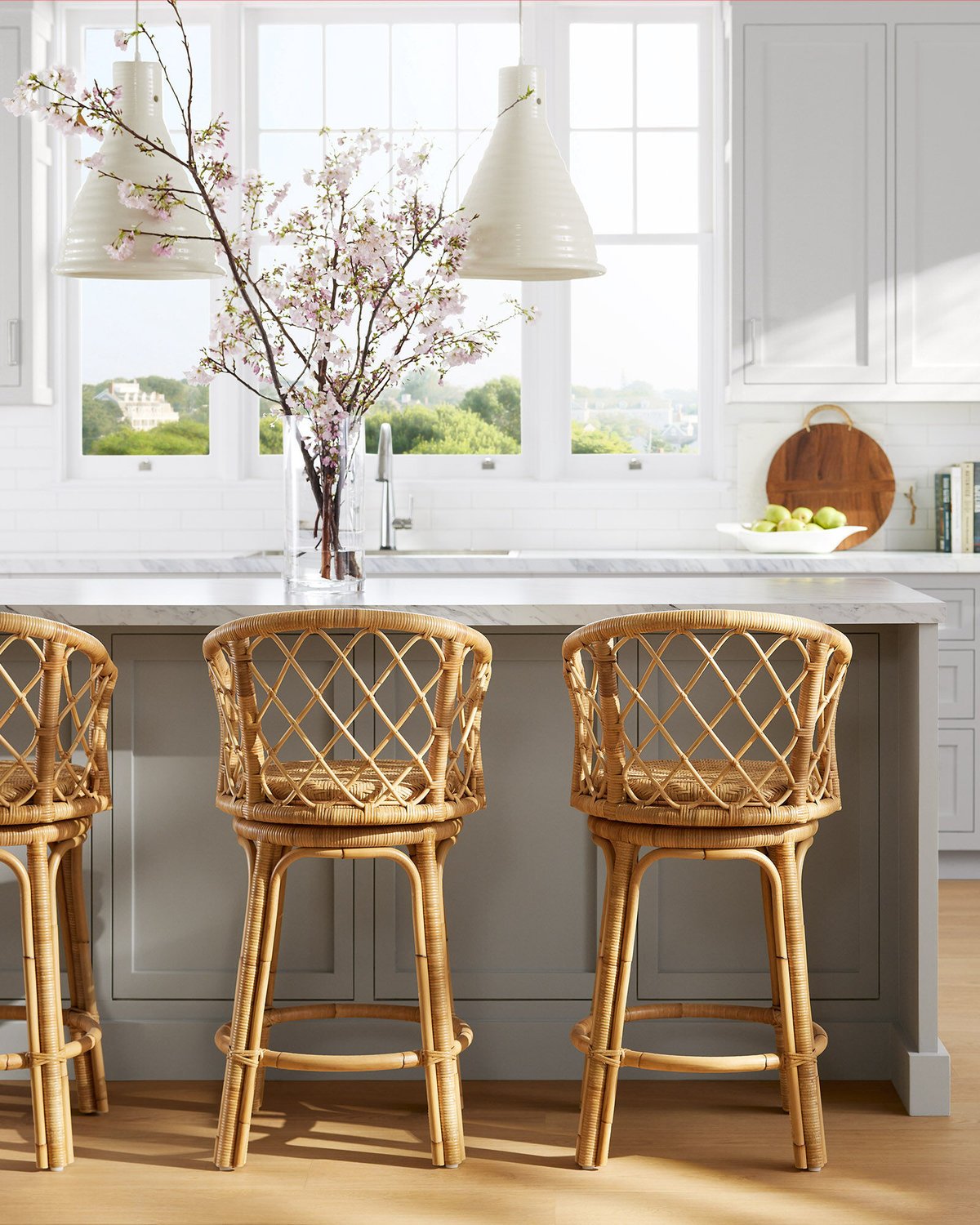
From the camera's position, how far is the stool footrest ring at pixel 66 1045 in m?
2.41

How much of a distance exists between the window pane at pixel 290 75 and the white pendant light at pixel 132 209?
2.64 meters

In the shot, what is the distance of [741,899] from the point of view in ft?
9.38

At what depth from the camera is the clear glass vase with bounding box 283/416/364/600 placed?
9.52 feet

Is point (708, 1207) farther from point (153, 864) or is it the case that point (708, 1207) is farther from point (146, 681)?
point (146, 681)

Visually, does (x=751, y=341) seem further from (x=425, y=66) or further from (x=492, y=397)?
(x=425, y=66)

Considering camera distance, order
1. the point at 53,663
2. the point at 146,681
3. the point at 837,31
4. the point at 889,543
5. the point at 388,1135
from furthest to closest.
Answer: the point at 889,543
the point at 837,31
the point at 146,681
the point at 388,1135
the point at 53,663

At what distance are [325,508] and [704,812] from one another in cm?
108

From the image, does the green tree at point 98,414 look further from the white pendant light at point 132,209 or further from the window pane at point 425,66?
the white pendant light at point 132,209

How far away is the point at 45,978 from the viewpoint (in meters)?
2.41

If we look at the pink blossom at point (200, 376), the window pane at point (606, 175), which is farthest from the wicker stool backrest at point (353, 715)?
the window pane at point (606, 175)

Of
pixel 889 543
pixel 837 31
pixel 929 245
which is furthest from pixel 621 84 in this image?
pixel 889 543

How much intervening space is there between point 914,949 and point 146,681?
5.30 feet

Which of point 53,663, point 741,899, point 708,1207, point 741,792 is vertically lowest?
point 708,1207

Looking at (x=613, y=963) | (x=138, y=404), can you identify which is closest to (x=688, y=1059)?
(x=613, y=963)
